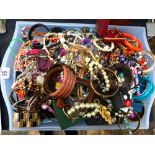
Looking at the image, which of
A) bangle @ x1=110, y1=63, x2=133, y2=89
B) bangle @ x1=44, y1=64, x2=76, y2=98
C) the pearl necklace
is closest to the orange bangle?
bangle @ x1=110, y1=63, x2=133, y2=89

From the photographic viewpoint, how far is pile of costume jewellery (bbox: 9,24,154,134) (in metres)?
0.94

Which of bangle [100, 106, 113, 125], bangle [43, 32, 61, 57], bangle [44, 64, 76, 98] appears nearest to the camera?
bangle [44, 64, 76, 98]

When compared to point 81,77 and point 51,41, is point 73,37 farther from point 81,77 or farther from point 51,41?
point 81,77

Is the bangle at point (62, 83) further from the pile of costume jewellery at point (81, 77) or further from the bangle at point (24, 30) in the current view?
the bangle at point (24, 30)

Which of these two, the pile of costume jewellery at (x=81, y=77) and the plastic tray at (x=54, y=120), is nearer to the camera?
the pile of costume jewellery at (x=81, y=77)

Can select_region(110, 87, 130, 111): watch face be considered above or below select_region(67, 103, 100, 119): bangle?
above

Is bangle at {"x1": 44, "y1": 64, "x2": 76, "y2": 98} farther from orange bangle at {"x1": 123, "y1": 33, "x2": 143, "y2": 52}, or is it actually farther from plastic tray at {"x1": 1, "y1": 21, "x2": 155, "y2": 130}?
orange bangle at {"x1": 123, "y1": 33, "x2": 143, "y2": 52}

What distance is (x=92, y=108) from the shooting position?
3.14ft

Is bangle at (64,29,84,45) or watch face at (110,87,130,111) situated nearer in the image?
watch face at (110,87,130,111)

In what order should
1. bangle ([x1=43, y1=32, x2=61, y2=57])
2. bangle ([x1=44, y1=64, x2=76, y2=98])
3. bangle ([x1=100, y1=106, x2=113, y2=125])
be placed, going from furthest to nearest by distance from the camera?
bangle ([x1=43, y1=32, x2=61, y2=57])
bangle ([x1=100, y1=106, x2=113, y2=125])
bangle ([x1=44, y1=64, x2=76, y2=98])

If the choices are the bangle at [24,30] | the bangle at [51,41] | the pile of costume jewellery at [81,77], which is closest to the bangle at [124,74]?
the pile of costume jewellery at [81,77]

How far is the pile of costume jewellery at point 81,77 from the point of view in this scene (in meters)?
0.94
